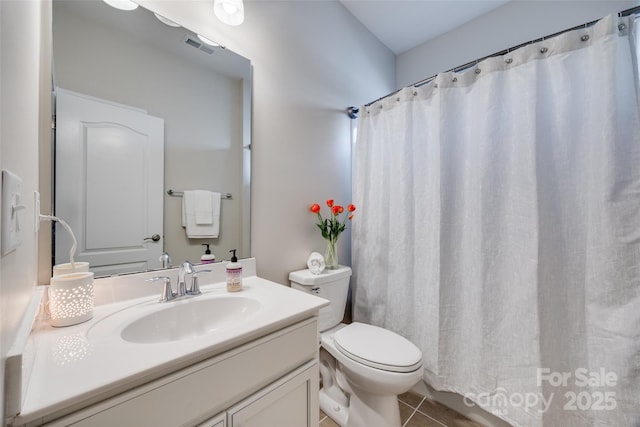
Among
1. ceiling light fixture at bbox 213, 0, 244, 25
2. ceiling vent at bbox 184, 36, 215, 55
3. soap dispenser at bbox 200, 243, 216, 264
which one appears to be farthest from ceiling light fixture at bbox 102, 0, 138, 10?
soap dispenser at bbox 200, 243, 216, 264

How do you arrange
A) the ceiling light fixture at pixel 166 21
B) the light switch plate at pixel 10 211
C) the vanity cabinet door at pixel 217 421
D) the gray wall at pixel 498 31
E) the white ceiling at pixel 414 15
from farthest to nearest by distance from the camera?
the white ceiling at pixel 414 15 → the gray wall at pixel 498 31 → the ceiling light fixture at pixel 166 21 → the vanity cabinet door at pixel 217 421 → the light switch plate at pixel 10 211

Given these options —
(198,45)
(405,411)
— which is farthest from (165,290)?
(405,411)

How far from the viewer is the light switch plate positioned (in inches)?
15.1

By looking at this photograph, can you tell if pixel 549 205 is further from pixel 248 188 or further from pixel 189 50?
pixel 189 50

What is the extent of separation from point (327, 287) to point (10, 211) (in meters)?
1.23

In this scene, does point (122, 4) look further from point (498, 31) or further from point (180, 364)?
point (498, 31)

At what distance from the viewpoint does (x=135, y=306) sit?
2.79ft

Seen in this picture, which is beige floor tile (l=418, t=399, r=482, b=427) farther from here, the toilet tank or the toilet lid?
the toilet tank

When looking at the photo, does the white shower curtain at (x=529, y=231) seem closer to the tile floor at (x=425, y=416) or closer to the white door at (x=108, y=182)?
the tile floor at (x=425, y=416)

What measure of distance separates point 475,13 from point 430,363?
234 centimetres

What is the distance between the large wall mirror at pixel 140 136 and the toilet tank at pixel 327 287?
37cm

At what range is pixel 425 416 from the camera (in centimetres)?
139

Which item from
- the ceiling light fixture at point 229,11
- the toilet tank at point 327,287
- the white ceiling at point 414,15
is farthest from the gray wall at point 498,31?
the toilet tank at point 327,287

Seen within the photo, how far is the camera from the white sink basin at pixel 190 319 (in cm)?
79
